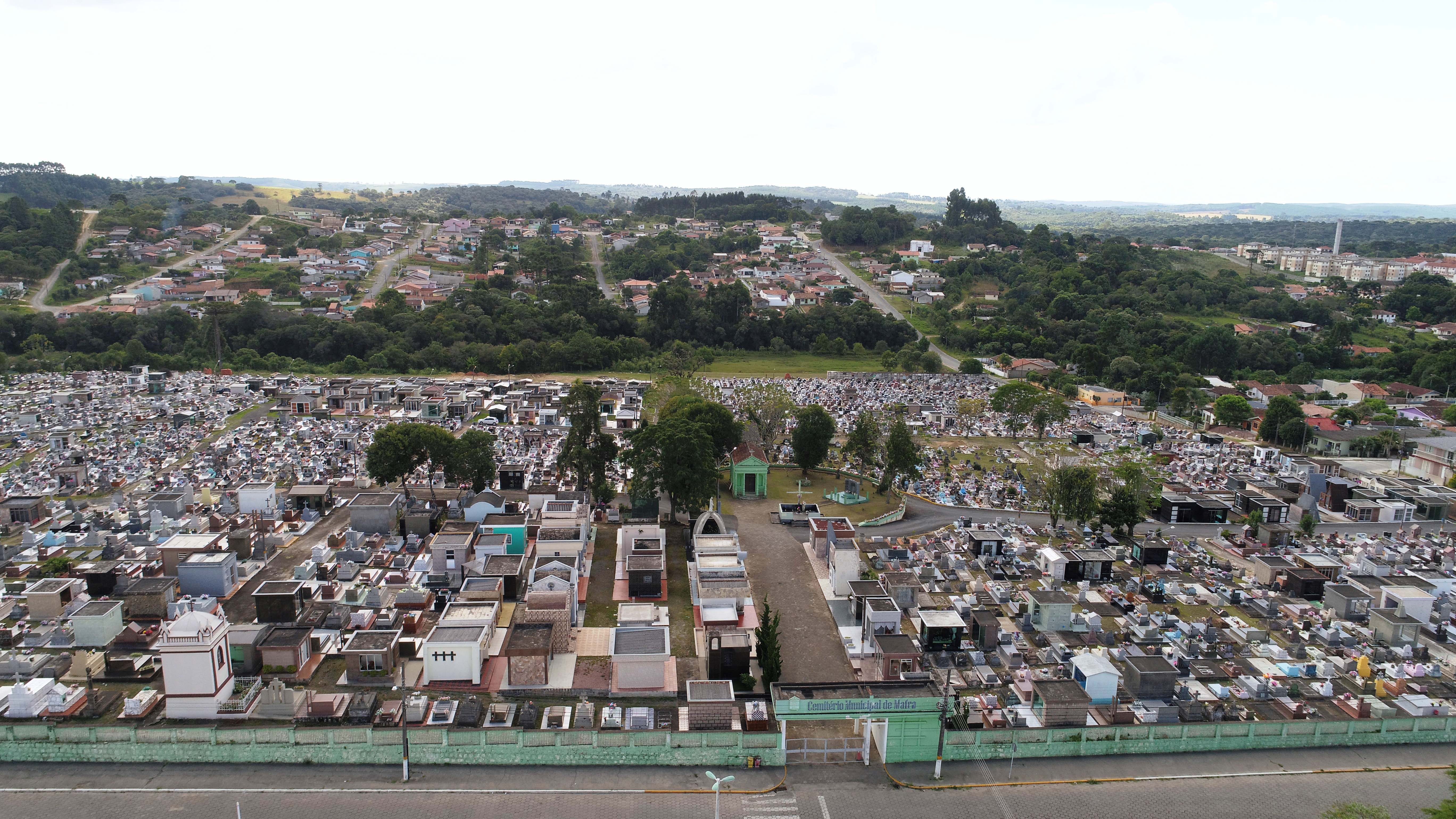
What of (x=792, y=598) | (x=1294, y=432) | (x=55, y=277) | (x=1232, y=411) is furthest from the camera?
(x=55, y=277)

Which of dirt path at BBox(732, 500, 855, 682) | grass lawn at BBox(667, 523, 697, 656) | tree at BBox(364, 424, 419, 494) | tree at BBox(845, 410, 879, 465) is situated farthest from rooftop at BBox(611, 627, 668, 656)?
tree at BBox(845, 410, 879, 465)

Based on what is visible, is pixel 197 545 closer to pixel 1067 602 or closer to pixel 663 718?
pixel 663 718

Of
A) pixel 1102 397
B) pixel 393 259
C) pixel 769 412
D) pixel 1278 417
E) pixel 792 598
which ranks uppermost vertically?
pixel 393 259

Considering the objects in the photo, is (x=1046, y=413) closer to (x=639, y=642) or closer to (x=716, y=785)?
(x=639, y=642)

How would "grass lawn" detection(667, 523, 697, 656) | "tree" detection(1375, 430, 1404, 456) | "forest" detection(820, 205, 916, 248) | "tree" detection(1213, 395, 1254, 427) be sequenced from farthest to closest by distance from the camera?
1. "forest" detection(820, 205, 916, 248)
2. "tree" detection(1213, 395, 1254, 427)
3. "tree" detection(1375, 430, 1404, 456)
4. "grass lawn" detection(667, 523, 697, 656)

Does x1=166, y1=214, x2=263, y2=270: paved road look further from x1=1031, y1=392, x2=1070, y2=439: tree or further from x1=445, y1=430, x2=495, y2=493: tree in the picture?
x1=1031, y1=392, x2=1070, y2=439: tree

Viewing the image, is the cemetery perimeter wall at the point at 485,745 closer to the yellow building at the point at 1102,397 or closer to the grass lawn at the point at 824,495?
the grass lawn at the point at 824,495

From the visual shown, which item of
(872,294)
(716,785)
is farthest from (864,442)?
(872,294)
